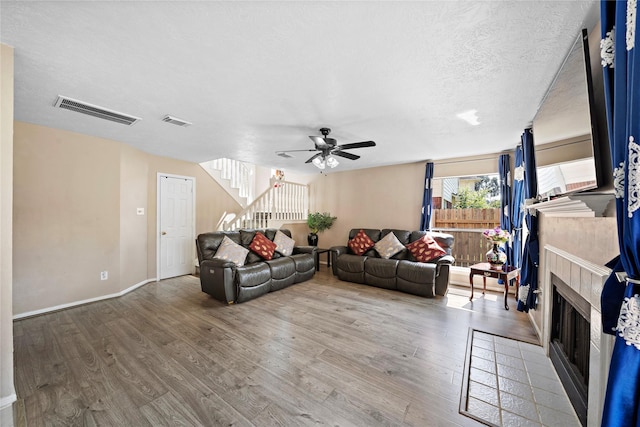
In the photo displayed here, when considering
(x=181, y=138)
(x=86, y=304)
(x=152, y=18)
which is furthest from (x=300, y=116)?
(x=86, y=304)

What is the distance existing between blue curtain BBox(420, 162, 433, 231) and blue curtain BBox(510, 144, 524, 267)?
1.40m

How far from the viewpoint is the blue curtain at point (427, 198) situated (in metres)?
4.86

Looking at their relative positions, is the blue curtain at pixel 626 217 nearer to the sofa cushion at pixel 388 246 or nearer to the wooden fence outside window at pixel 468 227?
the sofa cushion at pixel 388 246

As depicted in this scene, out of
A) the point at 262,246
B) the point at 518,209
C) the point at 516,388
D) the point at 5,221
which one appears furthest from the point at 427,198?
the point at 5,221

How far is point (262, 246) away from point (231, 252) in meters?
0.64

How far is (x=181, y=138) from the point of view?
12.0 feet

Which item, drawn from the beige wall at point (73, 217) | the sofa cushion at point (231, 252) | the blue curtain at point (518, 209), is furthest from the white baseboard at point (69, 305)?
the blue curtain at point (518, 209)

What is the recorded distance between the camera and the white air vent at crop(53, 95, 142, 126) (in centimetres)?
250

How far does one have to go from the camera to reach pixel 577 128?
1.56 m

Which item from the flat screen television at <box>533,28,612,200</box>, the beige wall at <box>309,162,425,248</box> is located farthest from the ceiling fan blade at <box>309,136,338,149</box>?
the beige wall at <box>309,162,425,248</box>

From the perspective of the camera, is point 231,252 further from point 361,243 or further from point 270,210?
point 361,243

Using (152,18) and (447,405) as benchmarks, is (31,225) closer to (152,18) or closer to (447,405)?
(152,18)

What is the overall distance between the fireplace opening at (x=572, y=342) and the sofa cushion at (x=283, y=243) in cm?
385

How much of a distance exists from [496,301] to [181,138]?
543 centimetres
